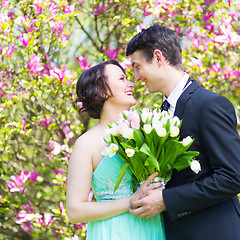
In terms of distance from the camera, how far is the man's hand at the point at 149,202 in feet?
7.64

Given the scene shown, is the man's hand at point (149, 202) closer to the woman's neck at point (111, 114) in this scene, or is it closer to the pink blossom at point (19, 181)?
the woman's neck at point (111, 114)

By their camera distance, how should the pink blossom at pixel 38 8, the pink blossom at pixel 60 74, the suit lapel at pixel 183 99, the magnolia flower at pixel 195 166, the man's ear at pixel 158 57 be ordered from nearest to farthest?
the magnolia flower at pixel 195 166 → the suit lapel at pixel 183 99 → the man's ear at pixel 158 57 → the pink blossom at pixel 60 74 → the pink blossom at pixel 38 8

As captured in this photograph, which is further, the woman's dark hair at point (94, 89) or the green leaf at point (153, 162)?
the woman's dark hair at point (94, 89)

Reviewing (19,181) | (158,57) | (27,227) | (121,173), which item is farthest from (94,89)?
(27,227)

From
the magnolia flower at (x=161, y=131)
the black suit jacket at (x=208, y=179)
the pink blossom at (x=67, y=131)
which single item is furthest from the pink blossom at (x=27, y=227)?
the magnolia flower at (x=161, y=131)

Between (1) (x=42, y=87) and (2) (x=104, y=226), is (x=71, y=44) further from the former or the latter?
(2) (x=104, y=226)

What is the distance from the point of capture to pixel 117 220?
2564 millimetres

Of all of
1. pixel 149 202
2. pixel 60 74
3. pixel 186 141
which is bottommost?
pixel 149 202

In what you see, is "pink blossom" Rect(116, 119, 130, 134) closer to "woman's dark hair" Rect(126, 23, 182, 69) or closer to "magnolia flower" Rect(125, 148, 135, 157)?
"magnolia flower" Rect(125, 148, 135, 157)

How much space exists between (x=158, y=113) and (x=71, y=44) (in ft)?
9.94

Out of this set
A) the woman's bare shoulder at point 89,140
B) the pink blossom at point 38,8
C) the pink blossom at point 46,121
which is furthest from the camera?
the pink blossom at point 46,121

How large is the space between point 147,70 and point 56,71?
1.23 meters

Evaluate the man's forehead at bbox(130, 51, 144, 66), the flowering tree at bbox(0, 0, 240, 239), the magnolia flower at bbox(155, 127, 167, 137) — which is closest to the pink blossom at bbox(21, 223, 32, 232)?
the flowering tree at bbox(0, 0, 240, 239)

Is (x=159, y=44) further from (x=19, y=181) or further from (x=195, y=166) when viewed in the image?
(x=19, y=181)
